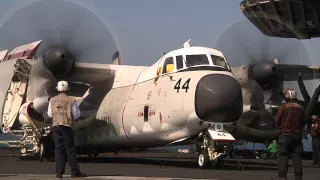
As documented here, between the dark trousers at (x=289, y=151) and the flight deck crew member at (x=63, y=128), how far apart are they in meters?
3.58

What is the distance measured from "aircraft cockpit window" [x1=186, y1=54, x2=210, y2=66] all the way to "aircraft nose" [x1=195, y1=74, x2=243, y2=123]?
114 centimetres

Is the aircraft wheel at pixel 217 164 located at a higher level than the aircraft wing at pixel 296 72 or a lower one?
lower

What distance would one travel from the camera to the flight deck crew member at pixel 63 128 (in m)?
9.25

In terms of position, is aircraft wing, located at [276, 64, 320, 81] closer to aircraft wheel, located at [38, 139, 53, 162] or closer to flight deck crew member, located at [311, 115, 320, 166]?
flight deck crew member, located at [311, 115, 320, 166]

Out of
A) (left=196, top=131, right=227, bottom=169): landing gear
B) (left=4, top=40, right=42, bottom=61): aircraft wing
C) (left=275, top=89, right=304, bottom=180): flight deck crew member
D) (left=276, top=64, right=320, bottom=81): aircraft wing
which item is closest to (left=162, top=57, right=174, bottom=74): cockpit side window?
(left=196, top=131, right=227, bottom=169): landing gear

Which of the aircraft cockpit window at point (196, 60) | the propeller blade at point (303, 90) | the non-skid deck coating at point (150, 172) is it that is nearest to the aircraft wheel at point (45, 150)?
the non-skid deck coating at point (150, 172)

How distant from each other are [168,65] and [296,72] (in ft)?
47.8

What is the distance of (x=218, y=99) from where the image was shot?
13547 mm

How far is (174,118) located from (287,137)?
5.79m

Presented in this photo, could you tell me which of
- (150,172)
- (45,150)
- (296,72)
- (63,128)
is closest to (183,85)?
(150,172)

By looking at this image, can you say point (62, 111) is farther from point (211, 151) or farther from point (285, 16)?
point (285, 16)

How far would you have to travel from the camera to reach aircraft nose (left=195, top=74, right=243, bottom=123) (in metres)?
13.6

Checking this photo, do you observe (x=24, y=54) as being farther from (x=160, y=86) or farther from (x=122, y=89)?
(x=160, y=86)

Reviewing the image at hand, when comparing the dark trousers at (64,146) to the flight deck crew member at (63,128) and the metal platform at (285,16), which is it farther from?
the metal platform at (285,16)
